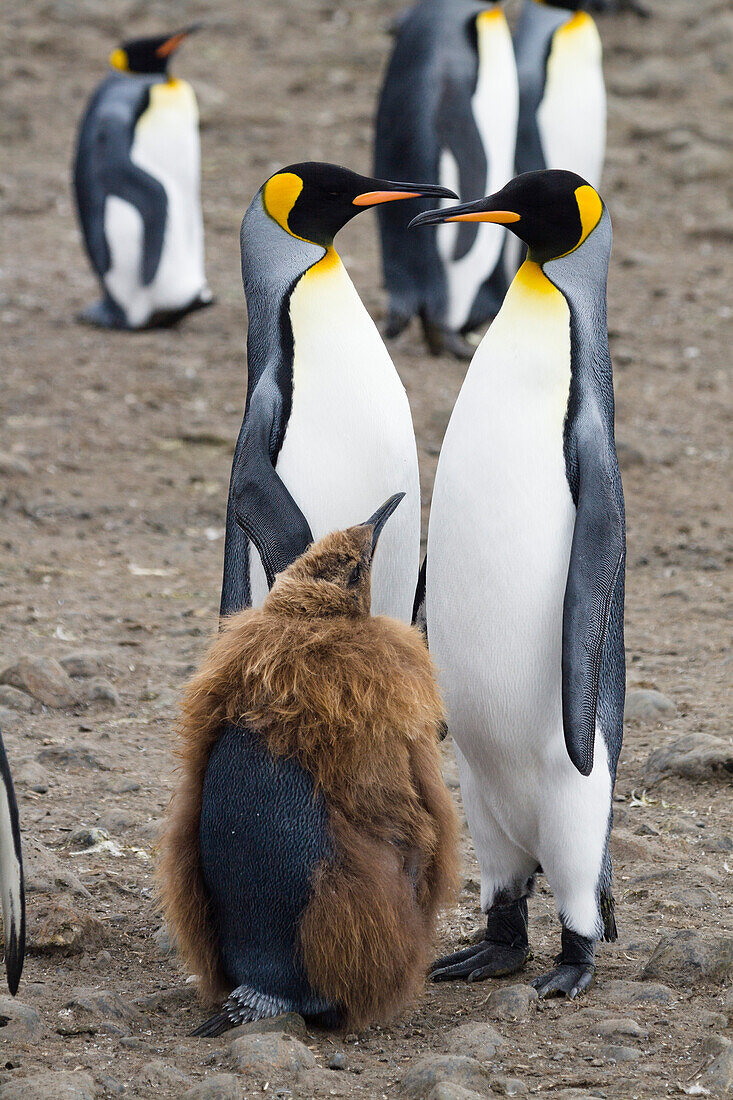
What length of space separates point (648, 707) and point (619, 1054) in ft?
6.10

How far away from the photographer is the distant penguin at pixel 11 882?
2.45 m

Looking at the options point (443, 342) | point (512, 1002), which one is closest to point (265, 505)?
point (512, 1002)

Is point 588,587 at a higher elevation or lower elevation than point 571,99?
lower

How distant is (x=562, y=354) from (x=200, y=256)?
6419 millimetres

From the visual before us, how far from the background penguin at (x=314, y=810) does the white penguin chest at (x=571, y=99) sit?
693 cm

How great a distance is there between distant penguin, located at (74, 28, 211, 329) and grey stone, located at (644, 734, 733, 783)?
560 centimetres

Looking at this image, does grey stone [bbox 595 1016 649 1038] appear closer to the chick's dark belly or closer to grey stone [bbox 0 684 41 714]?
the chick's dark belly

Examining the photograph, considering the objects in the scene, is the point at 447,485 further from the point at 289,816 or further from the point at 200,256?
the point at 200,256

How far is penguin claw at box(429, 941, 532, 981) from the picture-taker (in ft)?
9.80

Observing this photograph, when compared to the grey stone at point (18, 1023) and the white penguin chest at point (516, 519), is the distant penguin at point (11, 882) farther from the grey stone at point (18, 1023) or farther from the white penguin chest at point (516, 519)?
the white penguin chest at point (516, 519)

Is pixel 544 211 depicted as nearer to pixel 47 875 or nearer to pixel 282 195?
pixel 282 195

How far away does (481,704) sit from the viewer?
2.97 meters

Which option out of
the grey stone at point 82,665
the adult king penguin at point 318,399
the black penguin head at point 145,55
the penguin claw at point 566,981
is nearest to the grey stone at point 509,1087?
the penguin claw at point 566,981

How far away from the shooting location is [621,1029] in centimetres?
260
